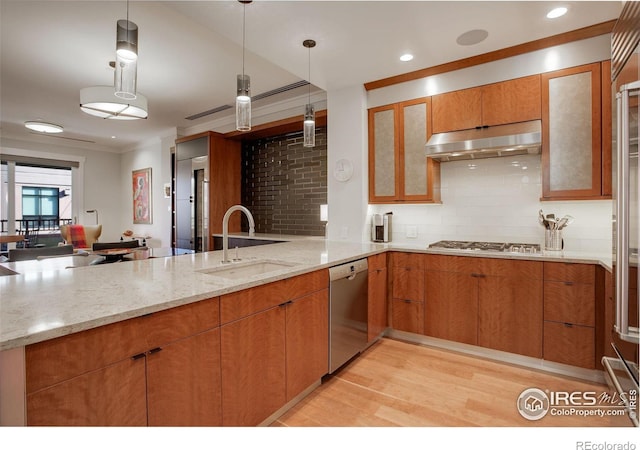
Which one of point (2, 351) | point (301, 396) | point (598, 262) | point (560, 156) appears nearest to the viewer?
point (2, 351)

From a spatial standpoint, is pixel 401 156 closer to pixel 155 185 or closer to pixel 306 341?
pixel 306 341

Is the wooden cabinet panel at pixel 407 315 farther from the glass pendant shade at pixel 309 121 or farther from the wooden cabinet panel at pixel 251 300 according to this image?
the glass pendant shade at pixel 309 121

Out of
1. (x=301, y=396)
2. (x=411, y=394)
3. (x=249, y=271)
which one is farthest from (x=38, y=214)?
(x=411, y=394)

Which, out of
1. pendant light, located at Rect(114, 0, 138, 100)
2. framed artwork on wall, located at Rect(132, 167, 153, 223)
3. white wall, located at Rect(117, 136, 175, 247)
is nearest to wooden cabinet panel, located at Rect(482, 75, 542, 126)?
pendant light, located at Rect(114, 0, 138, 100)

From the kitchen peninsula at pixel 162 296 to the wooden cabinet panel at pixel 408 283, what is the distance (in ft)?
2.89

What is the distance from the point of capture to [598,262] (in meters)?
2.18

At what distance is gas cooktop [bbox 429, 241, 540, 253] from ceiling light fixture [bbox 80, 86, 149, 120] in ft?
11.4

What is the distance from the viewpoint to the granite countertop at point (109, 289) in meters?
1.00

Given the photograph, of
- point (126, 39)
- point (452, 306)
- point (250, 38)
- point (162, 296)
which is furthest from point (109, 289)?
point (452, 306)

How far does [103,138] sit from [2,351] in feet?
24.0

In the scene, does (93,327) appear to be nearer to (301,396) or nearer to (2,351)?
(2,351)

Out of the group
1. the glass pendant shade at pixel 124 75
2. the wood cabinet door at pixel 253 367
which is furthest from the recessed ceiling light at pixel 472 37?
the wood cabinet door at pixel 253 367

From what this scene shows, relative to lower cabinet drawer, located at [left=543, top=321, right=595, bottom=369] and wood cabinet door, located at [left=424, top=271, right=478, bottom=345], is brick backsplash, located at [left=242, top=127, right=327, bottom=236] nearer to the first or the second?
wood cabinet door, located at [left=424, top=271, right=478, bottom=345]

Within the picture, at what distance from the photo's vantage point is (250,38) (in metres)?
2.52
